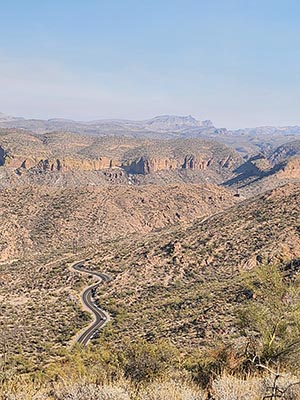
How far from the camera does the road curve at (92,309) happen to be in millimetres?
41731

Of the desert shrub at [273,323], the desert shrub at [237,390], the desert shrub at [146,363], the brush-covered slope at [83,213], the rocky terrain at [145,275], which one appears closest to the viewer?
the desert shrub at [237,390]

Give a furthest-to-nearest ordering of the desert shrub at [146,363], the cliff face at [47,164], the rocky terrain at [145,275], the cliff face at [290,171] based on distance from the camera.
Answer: the cliff face at [47,164] < the cliff face at [290,171] < the rocky terrain at [145,275] < the desert shrub at [146,363]

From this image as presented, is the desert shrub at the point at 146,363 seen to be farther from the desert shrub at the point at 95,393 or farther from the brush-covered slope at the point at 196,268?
the brush-covered slope at the point at 196,268

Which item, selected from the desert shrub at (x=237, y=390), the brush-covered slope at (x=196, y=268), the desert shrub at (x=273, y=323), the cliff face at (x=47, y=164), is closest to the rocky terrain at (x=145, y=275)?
the desert shrub at (x=273, y=323)

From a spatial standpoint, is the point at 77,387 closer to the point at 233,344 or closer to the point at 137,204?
the point at 233,344

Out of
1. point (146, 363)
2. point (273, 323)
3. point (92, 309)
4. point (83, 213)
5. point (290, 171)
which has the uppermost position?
point (290, 171)

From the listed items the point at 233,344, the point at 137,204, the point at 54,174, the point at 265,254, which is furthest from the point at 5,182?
the point at 233,344

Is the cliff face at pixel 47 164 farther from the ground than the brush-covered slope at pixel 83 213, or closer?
farther from the ground

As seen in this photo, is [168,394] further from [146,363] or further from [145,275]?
[145,275]

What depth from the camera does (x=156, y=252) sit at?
63406 millimetres

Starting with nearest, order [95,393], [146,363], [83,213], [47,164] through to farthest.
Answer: [95,393] < [146,363] < [83,213] < [47,164]

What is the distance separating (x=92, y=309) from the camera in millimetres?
50562

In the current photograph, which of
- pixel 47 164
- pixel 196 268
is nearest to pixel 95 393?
pixel 196 268

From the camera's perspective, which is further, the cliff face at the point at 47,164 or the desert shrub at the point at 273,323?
the cliff face at the point at 47,164
